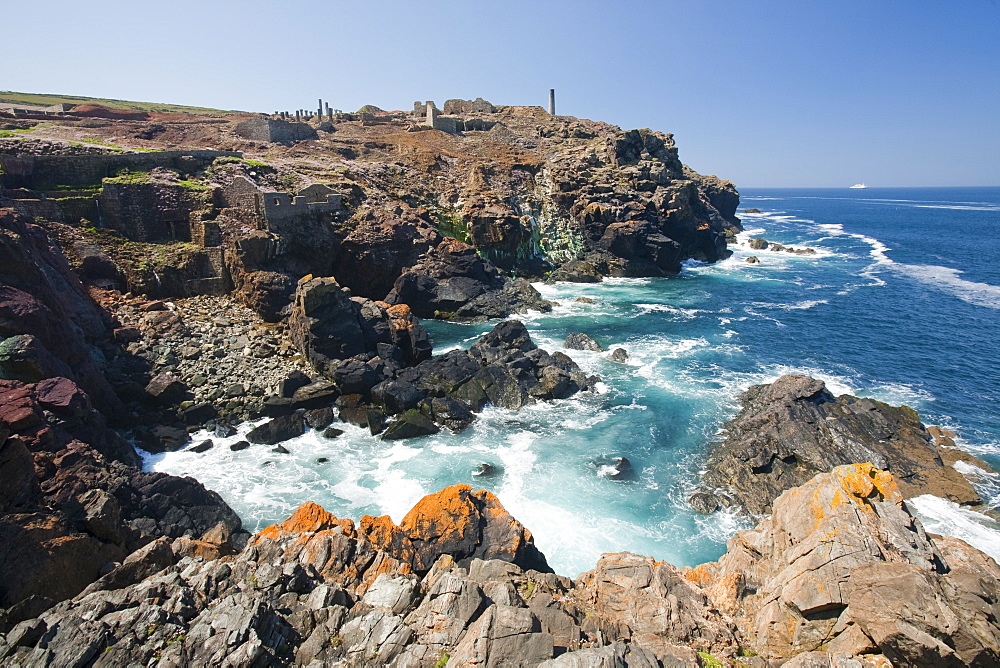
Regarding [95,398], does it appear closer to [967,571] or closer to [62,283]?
[62,283]

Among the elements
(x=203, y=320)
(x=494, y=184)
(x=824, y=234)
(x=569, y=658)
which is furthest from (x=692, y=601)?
(x=824, y=234)

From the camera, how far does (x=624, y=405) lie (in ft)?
87.4

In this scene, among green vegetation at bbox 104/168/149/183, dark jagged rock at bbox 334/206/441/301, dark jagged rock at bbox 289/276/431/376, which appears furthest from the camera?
dark jagged rock at bbox 334/206/441/301

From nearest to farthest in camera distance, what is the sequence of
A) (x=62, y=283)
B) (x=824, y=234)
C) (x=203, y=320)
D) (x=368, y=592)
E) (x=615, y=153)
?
(x=368, y=592), (x=62, y=283), (x=203, y=320), (x=615, y=153), (x=824, y=234)

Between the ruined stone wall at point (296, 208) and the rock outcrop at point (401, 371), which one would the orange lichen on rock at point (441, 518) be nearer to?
the rock outcrop at point (401, 371)

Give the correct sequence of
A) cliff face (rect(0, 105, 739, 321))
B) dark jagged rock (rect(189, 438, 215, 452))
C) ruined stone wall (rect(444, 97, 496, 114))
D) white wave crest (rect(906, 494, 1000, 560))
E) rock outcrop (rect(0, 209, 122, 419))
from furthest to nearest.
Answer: ruined stone wall (rect(444, 97, 496, 114)) → cliff face (rect(0, 105, 739, 321)) → dark jagged rock (rect(189, 438, 215, 452)) → white wave crest (rect(906, 494, 1000, 560)) → rock outcrop (rect(0, 209, 122, 419))

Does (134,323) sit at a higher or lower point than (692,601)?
higher

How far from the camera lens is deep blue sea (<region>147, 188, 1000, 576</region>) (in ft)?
59.4

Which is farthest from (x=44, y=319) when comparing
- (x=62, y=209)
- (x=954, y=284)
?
(x=954, y=284)

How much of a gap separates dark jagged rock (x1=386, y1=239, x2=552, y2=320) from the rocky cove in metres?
0.29

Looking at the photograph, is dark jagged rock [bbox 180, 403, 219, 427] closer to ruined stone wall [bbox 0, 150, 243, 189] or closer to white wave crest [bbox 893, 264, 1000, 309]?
ruined stone wall [bbox 0, 150, 243, 189]

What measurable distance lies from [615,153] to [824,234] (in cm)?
5788

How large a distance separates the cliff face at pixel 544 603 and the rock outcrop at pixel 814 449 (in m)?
8.26

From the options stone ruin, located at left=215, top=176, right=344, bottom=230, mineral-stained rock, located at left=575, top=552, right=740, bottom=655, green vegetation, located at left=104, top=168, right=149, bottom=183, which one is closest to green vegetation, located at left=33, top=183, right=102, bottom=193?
green vegetation, located at left=104, top=168, right=149, bottom=183
